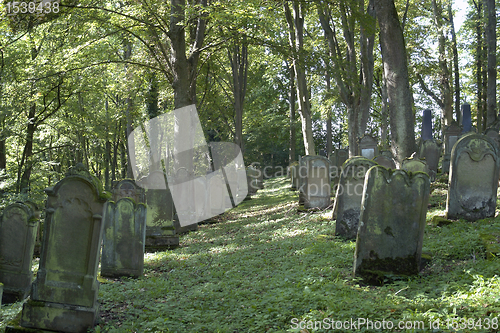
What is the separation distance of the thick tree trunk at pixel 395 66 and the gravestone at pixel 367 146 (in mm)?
5535

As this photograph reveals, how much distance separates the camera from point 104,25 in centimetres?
1225

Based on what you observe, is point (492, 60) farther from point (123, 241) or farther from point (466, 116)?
point (123, 241)

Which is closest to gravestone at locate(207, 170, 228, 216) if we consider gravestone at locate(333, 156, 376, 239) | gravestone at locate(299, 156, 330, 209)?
gravestone at locate(299, 156, 330, 209)

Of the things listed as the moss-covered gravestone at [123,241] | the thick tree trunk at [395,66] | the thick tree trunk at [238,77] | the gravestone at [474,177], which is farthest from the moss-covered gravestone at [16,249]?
the thick tree trunk at [238,77]

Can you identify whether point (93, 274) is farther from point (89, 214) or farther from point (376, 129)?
point (376, 129)

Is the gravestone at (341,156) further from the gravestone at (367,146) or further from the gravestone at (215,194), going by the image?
the gravestone at (215,194)

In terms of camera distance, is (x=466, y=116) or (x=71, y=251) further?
(x=466, y=116)

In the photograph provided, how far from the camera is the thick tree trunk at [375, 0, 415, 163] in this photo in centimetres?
898

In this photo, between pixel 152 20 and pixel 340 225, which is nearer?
pixel 340 225

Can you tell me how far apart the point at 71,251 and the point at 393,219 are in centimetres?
397

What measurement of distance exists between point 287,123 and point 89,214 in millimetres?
22426

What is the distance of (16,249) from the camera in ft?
19.2

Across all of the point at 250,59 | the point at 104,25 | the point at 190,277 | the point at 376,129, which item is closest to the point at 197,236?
the point at 190,277

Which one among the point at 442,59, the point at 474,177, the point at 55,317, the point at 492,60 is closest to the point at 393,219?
the point at 474,177
